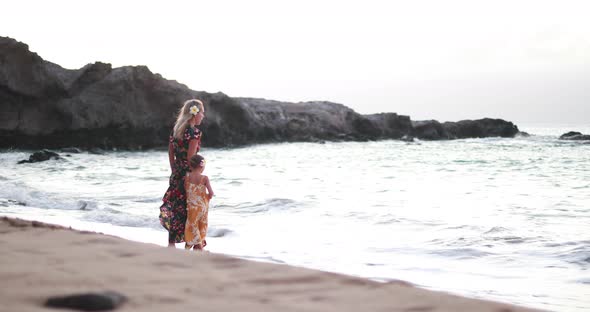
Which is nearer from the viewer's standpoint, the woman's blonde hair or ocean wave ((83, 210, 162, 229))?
the woman's blonde hair

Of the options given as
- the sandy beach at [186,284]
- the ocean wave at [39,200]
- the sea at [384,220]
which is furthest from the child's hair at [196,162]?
the ocean wave at [39,200]

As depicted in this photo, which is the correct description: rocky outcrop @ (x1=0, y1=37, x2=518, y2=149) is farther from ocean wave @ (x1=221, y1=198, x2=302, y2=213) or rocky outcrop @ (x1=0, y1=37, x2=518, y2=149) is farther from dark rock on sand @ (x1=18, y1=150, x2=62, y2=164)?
ocean wave @ (x1=221, y1=198, x2=302, y2=213)

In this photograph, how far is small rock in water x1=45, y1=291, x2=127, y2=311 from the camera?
2.12 metres

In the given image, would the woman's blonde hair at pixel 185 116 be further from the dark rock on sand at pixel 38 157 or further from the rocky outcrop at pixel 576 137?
the rocky outcrop at pixel 576 137

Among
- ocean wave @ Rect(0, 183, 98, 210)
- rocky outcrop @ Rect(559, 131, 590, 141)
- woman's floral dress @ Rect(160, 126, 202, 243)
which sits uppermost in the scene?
rocky outcrop @ Rect(559, 131, 590, 141)

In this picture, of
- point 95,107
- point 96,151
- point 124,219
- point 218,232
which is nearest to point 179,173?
point 218,232

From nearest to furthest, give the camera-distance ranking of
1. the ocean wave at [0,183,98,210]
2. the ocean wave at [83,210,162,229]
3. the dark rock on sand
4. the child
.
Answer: the child → the ocean wave at [83,210,162,229] → the ocean wave at [0,183,98,210] → the dark rock on sand

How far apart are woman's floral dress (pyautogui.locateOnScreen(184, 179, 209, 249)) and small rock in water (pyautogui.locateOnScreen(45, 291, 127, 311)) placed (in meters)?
3.76

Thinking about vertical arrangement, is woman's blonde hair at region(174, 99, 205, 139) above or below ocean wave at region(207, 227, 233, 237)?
above

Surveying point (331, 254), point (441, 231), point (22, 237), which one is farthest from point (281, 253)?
point (22, 237)

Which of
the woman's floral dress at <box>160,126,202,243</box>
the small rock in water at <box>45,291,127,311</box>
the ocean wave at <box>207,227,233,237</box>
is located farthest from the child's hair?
the small rock in water at <box>45,291,127,311</box>

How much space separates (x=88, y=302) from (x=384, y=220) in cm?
708

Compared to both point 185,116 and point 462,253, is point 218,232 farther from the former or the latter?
point 462,253

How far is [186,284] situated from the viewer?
2.48 metres
